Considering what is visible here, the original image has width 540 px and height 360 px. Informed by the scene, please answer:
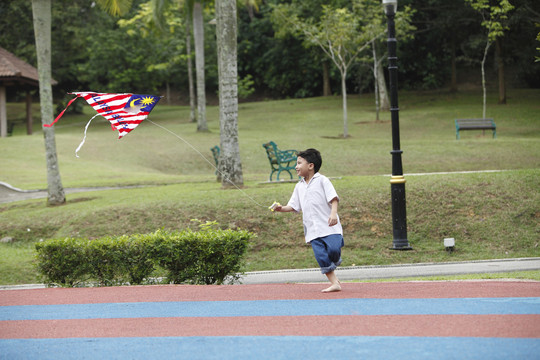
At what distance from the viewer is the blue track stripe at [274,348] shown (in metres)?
4.36

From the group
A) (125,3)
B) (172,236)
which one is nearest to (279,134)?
(125,3)

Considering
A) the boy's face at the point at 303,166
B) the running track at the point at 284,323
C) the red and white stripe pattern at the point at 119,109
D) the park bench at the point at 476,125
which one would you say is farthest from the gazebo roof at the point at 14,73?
the boy's face at the point at 303,166

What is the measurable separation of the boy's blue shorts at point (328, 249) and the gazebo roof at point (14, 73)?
31495 millimetres

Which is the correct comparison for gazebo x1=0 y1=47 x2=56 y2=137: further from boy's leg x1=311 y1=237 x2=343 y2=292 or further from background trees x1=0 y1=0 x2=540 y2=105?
boy's leg x1=311 y1=237 x2=343 y2=292

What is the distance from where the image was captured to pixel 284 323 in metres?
5.53

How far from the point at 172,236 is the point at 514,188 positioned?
832 cm

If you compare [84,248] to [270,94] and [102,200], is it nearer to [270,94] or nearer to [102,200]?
[102,200]

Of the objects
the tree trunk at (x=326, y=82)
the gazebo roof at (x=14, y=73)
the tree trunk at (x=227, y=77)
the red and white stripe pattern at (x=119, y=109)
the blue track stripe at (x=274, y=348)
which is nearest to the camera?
the blue track stripe at (x=274, y=348)

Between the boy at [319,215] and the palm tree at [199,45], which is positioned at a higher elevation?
the palm tree at [199,45]

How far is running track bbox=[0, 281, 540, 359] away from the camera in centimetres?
460

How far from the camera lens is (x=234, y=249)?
28.2 ft

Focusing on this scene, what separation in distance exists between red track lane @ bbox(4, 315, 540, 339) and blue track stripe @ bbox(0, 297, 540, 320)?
22cm

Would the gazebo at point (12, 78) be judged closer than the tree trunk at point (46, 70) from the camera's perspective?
No

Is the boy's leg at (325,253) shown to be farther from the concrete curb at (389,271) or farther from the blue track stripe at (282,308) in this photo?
the concrete curb at (389,271)
